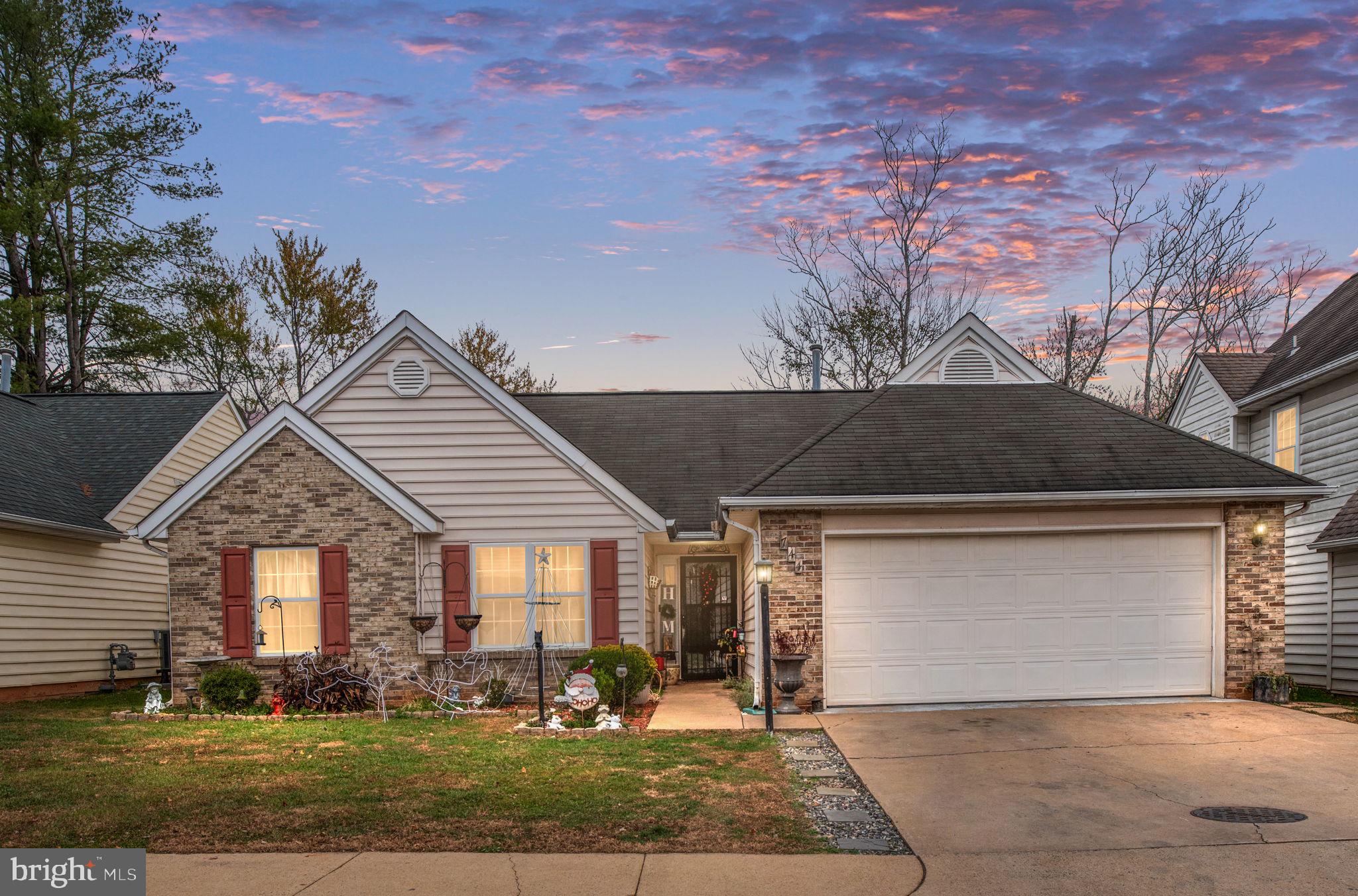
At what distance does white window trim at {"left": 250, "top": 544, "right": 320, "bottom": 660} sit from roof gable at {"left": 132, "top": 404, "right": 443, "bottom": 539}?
1.10m

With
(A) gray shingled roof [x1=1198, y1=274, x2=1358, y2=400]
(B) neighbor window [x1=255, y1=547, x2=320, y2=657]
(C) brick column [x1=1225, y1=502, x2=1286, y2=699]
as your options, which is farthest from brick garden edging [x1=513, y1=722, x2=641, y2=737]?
(A) gray shingled roof [x1=1198, y1=274, x2=1358, y2=400]

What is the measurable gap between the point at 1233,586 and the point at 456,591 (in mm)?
10322

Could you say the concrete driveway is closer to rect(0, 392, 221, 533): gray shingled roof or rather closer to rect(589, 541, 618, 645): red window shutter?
rect(589, 541, 618, 645): red window shutter

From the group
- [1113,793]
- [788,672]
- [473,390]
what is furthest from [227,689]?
[1113,793]

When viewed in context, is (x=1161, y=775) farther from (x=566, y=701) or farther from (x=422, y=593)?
(x=422, y=593)

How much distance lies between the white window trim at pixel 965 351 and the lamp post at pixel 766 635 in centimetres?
528

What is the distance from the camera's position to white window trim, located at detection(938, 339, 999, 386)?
623 inches

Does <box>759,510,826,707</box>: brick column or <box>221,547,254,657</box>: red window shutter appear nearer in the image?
<box>759,510,826,707</box>: brick column

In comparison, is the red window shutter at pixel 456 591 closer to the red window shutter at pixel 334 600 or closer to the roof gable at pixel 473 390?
the red window shutter at pixel 334 600

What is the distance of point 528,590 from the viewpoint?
1449cm

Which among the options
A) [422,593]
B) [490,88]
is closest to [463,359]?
[422,593]

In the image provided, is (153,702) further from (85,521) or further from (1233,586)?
(1233,586)

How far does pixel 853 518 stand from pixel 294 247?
23390mm

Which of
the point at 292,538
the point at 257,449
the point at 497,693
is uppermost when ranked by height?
the point at 257,449
